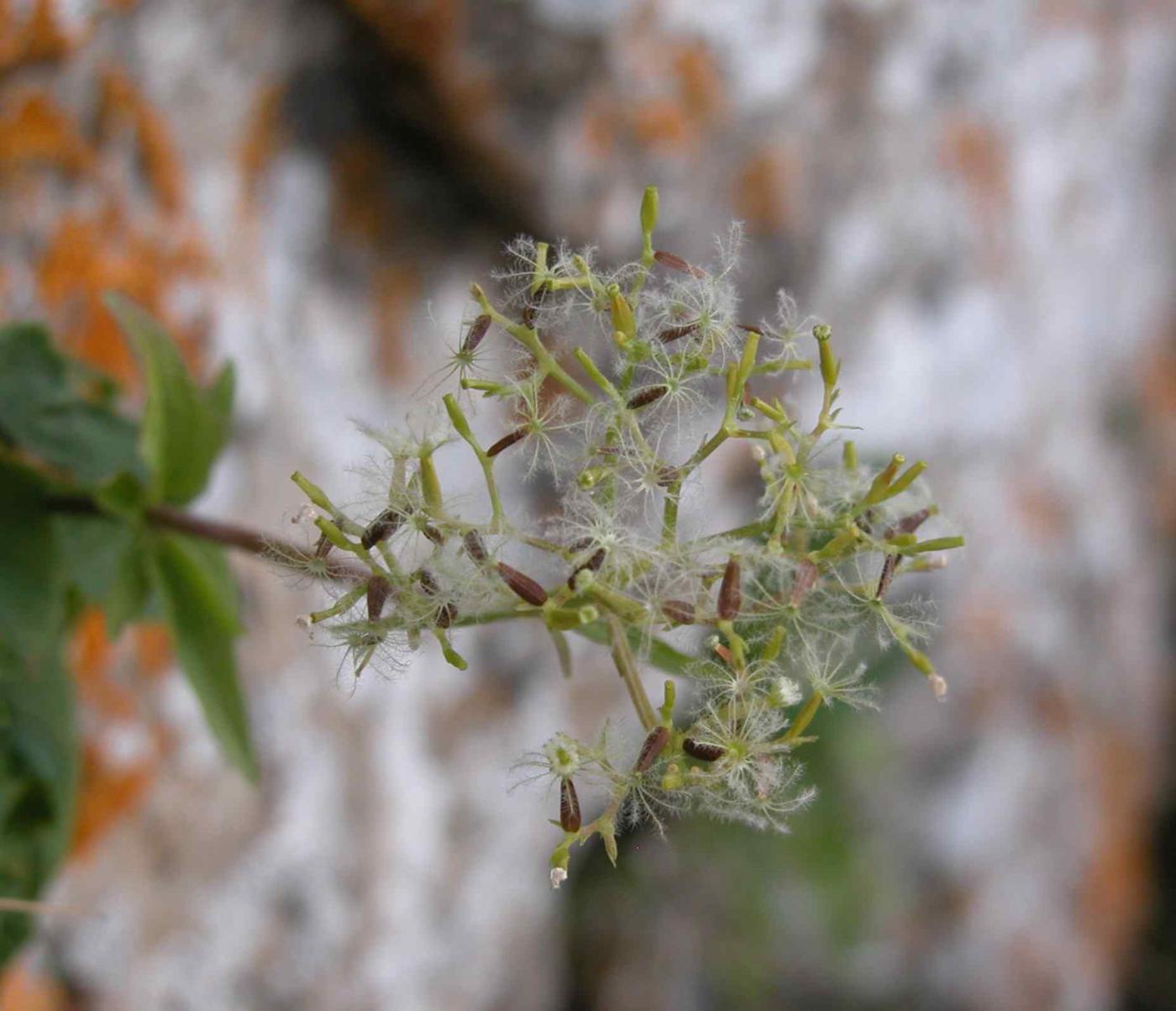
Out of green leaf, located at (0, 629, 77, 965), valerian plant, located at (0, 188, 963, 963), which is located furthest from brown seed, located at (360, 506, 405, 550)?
green leaf, located at (0, 629, 77, 965)

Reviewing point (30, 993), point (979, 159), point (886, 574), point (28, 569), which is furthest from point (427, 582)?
point (979, 159)

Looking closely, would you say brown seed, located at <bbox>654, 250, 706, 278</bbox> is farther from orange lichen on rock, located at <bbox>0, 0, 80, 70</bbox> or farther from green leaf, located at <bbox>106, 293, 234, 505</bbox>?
orange lichen on rock, located at <bbox>0, 0, 80, 70</bbox>

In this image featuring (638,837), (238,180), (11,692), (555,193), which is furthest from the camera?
(638,837)

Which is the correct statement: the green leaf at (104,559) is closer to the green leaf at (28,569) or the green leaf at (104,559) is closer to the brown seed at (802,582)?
the green leaf at (28,569)

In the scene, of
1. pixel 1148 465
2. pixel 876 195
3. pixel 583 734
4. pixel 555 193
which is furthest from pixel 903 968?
pixel 555 193

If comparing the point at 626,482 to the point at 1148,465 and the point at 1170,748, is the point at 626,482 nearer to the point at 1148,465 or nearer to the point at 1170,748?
the point at 1148,465
